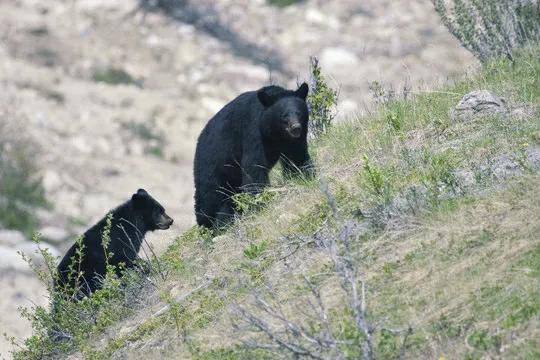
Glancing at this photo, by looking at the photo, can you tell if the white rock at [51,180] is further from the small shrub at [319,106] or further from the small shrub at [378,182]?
the small shrub at [378,182]

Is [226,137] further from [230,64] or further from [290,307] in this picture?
[230,64]

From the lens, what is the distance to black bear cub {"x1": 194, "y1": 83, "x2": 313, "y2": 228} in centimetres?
889

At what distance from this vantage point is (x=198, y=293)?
23.9ft

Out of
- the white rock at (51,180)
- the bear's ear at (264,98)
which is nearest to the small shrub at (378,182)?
the bear's ear at (264,98)

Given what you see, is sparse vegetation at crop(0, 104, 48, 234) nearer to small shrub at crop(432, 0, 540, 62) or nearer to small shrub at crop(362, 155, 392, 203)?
small shrub at crop(432, 0, 540, 62)

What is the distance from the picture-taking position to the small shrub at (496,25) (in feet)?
33.8

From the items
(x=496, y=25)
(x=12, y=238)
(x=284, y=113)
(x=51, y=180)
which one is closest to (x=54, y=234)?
(x=12, y=238)

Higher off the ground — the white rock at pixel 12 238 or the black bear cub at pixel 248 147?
the black bear cub at pixel 248 147

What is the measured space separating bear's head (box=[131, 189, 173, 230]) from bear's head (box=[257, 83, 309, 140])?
2.20 m

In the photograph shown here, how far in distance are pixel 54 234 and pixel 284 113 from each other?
12.6 m

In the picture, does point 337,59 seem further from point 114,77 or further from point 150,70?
point 114,77

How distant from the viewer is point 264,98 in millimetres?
9008

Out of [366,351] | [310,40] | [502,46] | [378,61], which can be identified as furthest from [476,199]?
[310,40]

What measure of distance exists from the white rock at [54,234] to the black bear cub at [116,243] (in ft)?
31.6
